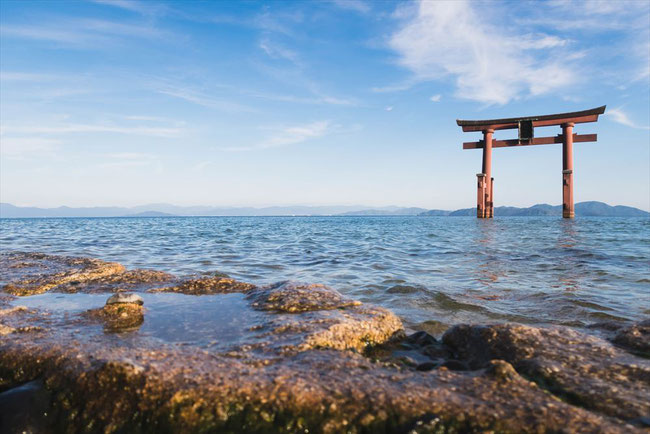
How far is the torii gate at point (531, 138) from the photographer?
2733 centimetres

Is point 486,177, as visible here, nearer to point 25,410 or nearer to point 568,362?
point 568,362

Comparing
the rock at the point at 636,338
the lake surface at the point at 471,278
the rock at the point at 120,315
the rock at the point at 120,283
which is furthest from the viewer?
the rock at the point at 120,283

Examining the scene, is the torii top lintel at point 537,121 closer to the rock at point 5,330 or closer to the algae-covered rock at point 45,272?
the algae-covered rock at point 45,272

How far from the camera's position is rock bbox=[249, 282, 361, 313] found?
11.6ft

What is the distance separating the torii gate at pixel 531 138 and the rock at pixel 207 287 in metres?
29.2

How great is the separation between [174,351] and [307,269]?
570 centimetres

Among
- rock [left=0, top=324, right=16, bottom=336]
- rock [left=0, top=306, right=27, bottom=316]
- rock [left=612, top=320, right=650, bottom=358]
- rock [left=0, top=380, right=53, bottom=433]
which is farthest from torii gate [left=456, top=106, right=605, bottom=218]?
rock [left=0, top=380, right=53, bottom=433]

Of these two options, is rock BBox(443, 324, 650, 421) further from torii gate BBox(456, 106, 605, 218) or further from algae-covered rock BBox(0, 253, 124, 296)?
torii gate BBox(456, 106, 605, 218)

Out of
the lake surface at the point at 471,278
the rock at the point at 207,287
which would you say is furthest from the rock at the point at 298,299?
the lake surface at the point at 471,278

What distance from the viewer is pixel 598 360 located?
7.68 ft

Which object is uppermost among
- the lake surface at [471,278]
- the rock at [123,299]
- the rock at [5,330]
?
the rock at [123,299]

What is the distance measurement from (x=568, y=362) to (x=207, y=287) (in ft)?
12.8

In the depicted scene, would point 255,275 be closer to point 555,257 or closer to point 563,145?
point 555,257

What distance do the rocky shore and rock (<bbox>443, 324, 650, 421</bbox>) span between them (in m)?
0.01
